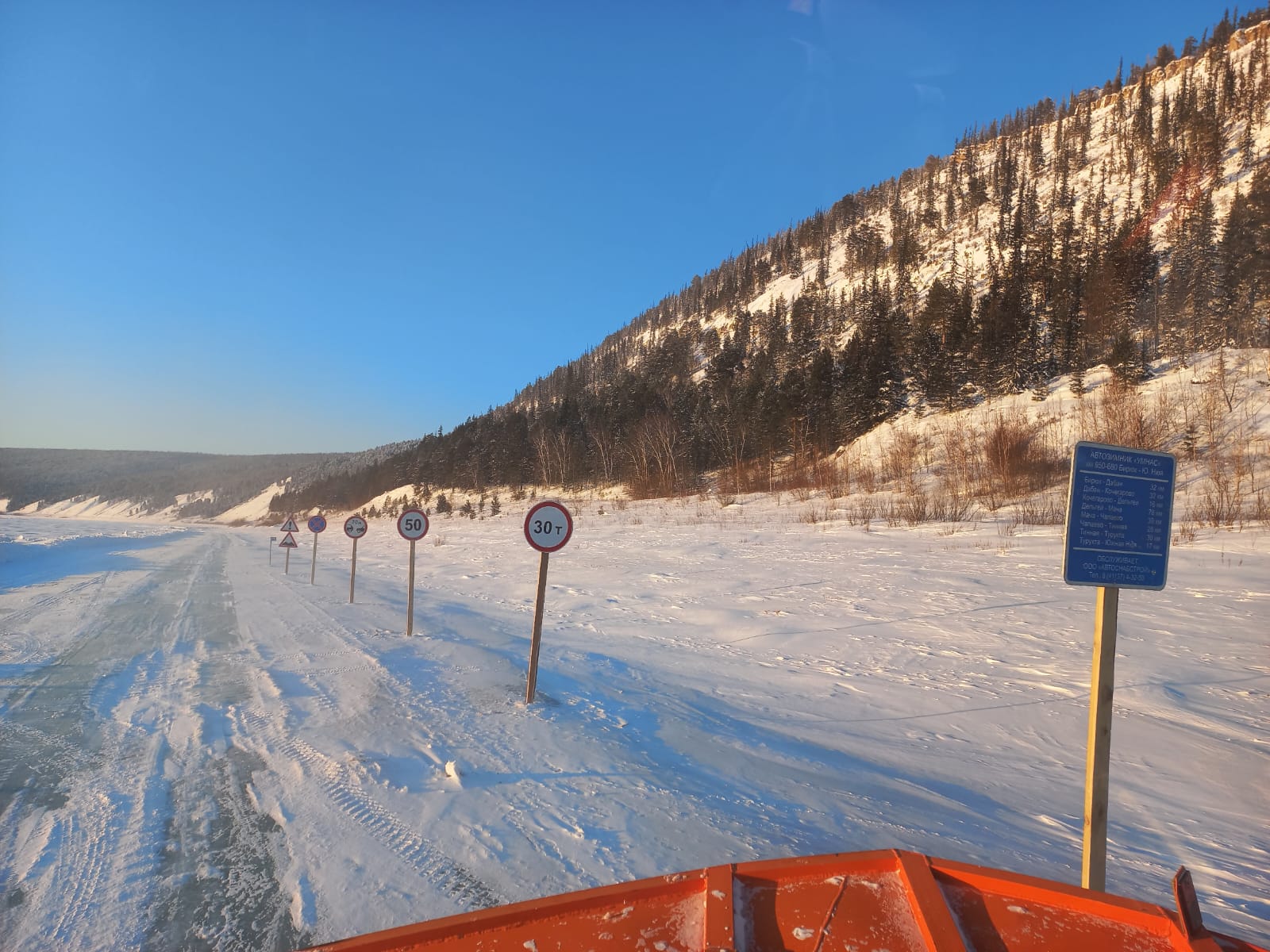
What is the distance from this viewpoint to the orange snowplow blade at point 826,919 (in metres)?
1.80

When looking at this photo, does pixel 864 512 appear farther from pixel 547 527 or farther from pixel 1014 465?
pixel 547 527

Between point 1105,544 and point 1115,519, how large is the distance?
17 centimetres

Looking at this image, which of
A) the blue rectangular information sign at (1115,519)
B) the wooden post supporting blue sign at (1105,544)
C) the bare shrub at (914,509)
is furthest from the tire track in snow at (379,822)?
the bare shrub at (914,509)

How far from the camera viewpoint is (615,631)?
34.4 feet

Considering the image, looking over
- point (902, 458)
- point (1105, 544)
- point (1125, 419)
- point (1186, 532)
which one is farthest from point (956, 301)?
point (1105, 544)

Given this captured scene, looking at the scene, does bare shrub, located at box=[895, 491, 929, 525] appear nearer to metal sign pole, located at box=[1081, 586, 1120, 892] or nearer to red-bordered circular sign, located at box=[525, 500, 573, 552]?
red-bordered circular sign, located at box=[525, 500, 573, 552]

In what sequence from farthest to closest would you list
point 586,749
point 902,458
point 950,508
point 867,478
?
point 902,458, point 867,478, point 950,508, point 586,749

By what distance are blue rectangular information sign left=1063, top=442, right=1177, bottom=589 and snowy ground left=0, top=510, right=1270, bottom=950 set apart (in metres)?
1.90

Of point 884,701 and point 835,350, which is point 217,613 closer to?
point 884,701

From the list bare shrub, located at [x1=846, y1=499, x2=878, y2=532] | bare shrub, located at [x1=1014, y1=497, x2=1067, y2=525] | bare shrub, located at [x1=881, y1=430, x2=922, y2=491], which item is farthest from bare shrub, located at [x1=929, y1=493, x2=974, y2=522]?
bare shrub, located at [x1=881, y1=430, x2=922, y2=491]

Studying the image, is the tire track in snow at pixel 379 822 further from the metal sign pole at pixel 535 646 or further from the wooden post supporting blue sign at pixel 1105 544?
the wooden post supporting blue sign at pixel 1105 544

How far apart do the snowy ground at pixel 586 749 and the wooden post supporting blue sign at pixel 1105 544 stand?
3.49 ft

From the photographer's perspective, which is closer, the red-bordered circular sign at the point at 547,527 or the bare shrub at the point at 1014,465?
the red-bordered circular sign at the point at 547,527

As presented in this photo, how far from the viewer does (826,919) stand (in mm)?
1912
